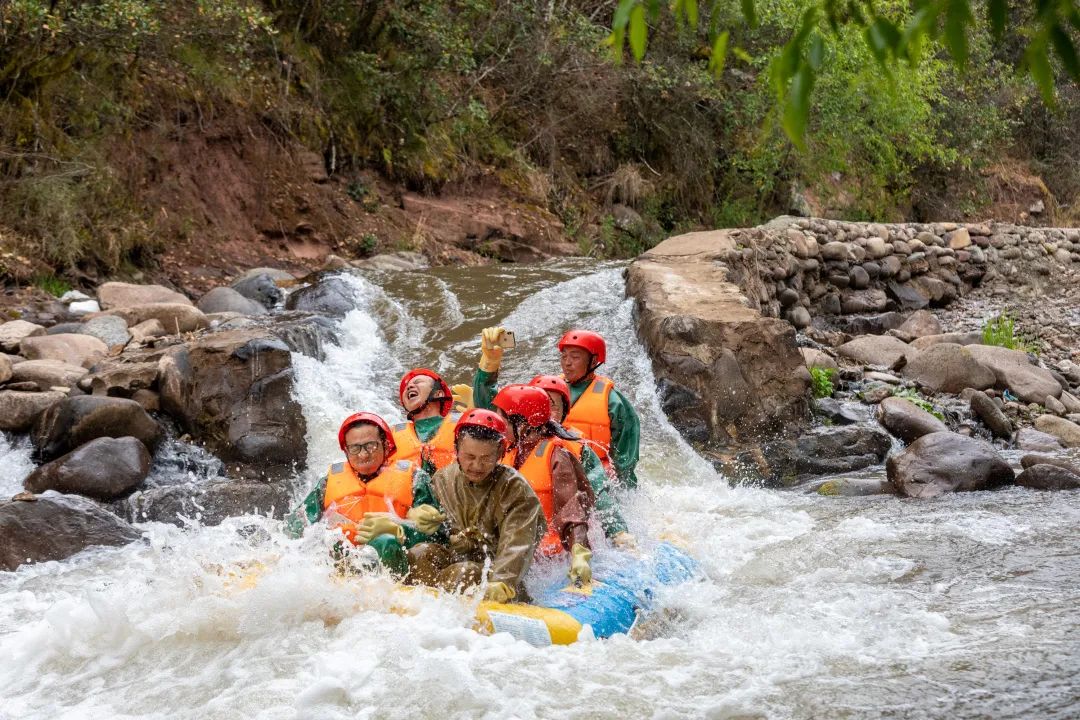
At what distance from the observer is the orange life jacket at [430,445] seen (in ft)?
17.5

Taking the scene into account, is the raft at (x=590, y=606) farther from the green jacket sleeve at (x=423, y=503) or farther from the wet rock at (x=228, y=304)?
the wet rock at (x=228, y=304)

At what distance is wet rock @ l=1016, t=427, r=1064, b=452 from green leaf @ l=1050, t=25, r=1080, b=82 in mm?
7308

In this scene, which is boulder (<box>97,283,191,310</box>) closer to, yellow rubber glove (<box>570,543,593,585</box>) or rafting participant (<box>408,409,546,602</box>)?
rafting participant (<box>408,409,546,602</box>)

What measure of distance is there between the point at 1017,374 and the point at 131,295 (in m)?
8.67

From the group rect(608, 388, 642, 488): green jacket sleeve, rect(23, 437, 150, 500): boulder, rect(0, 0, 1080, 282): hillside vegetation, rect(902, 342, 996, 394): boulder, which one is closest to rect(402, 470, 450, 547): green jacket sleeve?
rect(608, 388, 642, 488): green jacket sleeve

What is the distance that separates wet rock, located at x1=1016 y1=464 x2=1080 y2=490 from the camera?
22.7 ft

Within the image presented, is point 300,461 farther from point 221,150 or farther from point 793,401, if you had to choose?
point 221,150

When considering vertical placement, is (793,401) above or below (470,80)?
below

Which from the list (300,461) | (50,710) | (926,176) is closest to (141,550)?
(300,461)

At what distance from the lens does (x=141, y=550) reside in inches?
245

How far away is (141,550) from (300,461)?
1774 millimetres

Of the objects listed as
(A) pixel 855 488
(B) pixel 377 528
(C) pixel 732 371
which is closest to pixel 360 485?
(B) pixel 377 528

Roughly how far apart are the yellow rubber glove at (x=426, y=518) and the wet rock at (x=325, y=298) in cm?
654

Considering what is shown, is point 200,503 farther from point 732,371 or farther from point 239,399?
point 732,371
